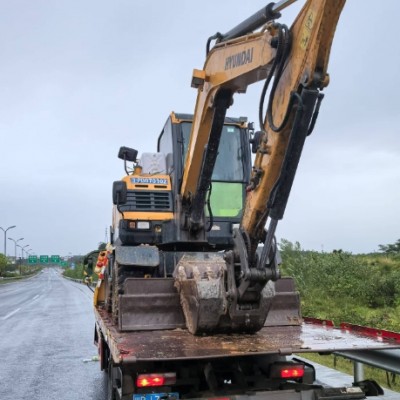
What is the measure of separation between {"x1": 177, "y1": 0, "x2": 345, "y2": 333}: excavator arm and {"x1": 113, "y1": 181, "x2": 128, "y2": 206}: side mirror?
4.69 ft

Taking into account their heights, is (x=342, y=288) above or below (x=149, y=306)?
below

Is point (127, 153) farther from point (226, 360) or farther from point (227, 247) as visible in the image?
point (226, 360)

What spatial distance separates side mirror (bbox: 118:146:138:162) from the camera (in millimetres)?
9367

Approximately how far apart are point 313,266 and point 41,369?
10.8 m

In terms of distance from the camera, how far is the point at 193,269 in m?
6.56

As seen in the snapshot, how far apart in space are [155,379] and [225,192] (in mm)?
3876

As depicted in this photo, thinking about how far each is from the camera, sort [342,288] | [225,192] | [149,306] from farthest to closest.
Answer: [342,288] < [225,192] < [149,306]

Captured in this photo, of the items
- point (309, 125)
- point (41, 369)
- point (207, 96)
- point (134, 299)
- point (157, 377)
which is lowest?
point (41, 369)

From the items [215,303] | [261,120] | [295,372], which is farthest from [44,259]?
[261,120]

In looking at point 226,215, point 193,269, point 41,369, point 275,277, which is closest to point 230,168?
point 226,215

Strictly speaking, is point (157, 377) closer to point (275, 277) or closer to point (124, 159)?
point (275, 277)

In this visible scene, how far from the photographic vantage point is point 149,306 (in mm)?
6570

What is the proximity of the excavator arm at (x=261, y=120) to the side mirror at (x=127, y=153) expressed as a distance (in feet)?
7.79

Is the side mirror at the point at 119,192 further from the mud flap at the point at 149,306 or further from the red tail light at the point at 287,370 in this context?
the red tail light at the point at 287,370
